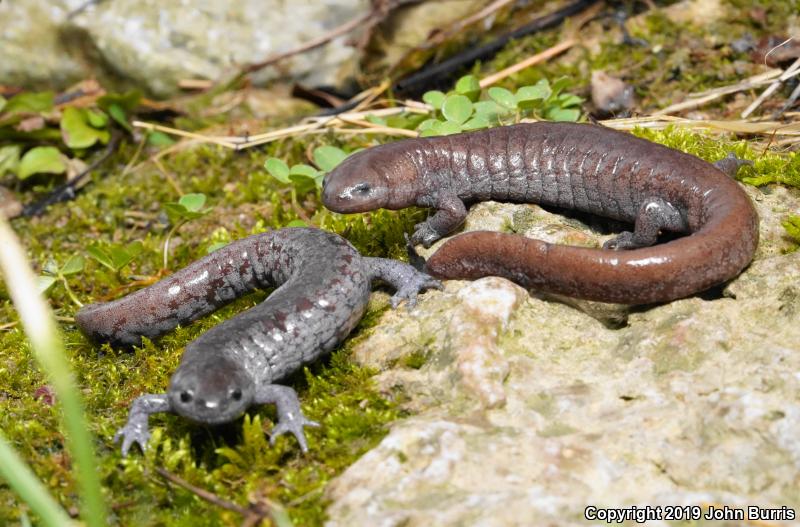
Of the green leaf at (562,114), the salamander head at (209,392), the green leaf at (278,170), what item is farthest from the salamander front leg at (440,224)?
the salamander head at (209,392)

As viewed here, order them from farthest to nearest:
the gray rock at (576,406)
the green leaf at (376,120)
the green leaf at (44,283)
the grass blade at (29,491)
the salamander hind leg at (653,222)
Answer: the green leaf at (376,120) < the green leaf at (44,283) < the salamander hind leg at (653,222) < the gray rock at (576,406) < the grass blade at (29,491)

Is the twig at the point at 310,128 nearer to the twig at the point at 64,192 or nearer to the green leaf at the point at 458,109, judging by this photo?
the twig at the point at 64,192

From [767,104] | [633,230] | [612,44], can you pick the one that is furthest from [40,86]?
[767,104]

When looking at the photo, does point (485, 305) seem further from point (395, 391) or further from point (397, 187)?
point (397, 187)

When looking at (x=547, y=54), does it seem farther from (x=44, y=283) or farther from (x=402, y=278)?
(x=44, y=283)

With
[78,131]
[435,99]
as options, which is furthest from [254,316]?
[78,131]

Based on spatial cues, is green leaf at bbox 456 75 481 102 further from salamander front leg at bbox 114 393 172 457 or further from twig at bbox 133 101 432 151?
salamander front leg at bbox 114 393 172 457
